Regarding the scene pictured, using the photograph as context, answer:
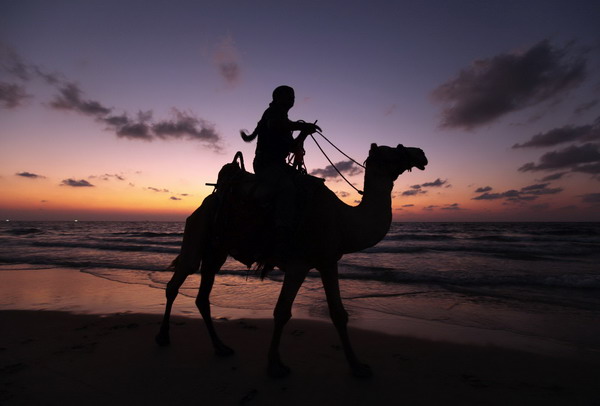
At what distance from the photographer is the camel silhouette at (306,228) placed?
3.58 metres

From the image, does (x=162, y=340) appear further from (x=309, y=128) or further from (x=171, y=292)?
(x=309, y=128)

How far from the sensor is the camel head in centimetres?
392

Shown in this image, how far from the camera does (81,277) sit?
35.3 ft

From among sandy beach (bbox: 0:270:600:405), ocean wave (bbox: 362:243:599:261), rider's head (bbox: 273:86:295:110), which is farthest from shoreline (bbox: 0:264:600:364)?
ocean wave (bbox: 362:243:599:261)

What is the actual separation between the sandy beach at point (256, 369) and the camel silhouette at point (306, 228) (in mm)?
357

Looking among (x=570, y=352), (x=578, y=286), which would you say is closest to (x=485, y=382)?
(x=570, y=352)

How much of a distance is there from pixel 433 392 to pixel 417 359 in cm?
95

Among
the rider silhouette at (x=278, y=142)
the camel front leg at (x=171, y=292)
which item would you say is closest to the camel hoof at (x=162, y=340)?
the camel front leg at (x=171, y=292)

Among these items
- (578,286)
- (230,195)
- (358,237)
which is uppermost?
(230,195)

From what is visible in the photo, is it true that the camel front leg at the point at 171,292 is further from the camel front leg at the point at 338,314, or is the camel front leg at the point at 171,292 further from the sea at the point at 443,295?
the sea at the point at 443,295

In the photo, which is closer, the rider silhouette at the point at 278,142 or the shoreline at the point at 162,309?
the rider silhouette at the point at 278,142

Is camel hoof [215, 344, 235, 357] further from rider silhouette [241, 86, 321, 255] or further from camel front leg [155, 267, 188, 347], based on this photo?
rider silhouette [241, 86, 321, 255]

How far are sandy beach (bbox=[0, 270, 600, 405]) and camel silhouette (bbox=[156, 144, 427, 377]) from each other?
357mm

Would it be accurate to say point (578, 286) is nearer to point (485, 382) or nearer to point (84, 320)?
point (485, 382)
